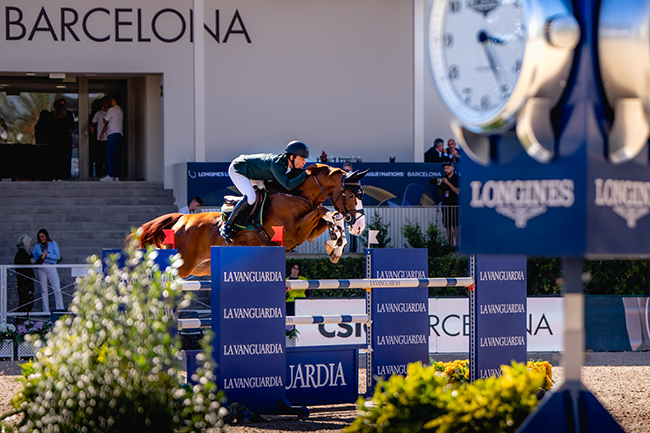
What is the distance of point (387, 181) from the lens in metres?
19.1

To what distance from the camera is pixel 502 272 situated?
26.4 ft

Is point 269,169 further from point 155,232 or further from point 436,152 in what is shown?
point 436,152

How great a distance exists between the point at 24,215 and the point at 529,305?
1090 cm

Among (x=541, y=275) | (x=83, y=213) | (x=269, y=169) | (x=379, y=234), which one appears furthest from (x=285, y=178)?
(x=83, y=213)

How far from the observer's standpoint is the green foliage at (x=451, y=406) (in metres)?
3.30

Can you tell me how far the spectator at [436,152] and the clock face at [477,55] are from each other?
16.4 metres

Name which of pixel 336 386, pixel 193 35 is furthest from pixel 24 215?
pixel 336 386

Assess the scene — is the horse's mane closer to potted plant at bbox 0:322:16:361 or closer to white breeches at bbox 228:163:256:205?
white breeches at bbox 228:163:256:205

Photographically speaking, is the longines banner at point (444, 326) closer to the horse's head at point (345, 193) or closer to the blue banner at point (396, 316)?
the horse's head at point (345, 193)

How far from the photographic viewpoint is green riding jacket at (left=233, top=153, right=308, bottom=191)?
920cm

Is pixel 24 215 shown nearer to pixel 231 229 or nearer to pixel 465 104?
pixel 231 229

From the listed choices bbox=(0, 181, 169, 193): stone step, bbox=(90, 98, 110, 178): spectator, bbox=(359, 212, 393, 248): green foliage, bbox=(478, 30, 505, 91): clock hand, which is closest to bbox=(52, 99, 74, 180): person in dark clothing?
bbox=(90, 98, 110, 178): spectator

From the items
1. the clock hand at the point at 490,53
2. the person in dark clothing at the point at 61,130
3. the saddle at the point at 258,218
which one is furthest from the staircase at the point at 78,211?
the clock hand at the point at 490,53

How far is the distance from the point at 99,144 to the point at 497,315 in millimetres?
15490
